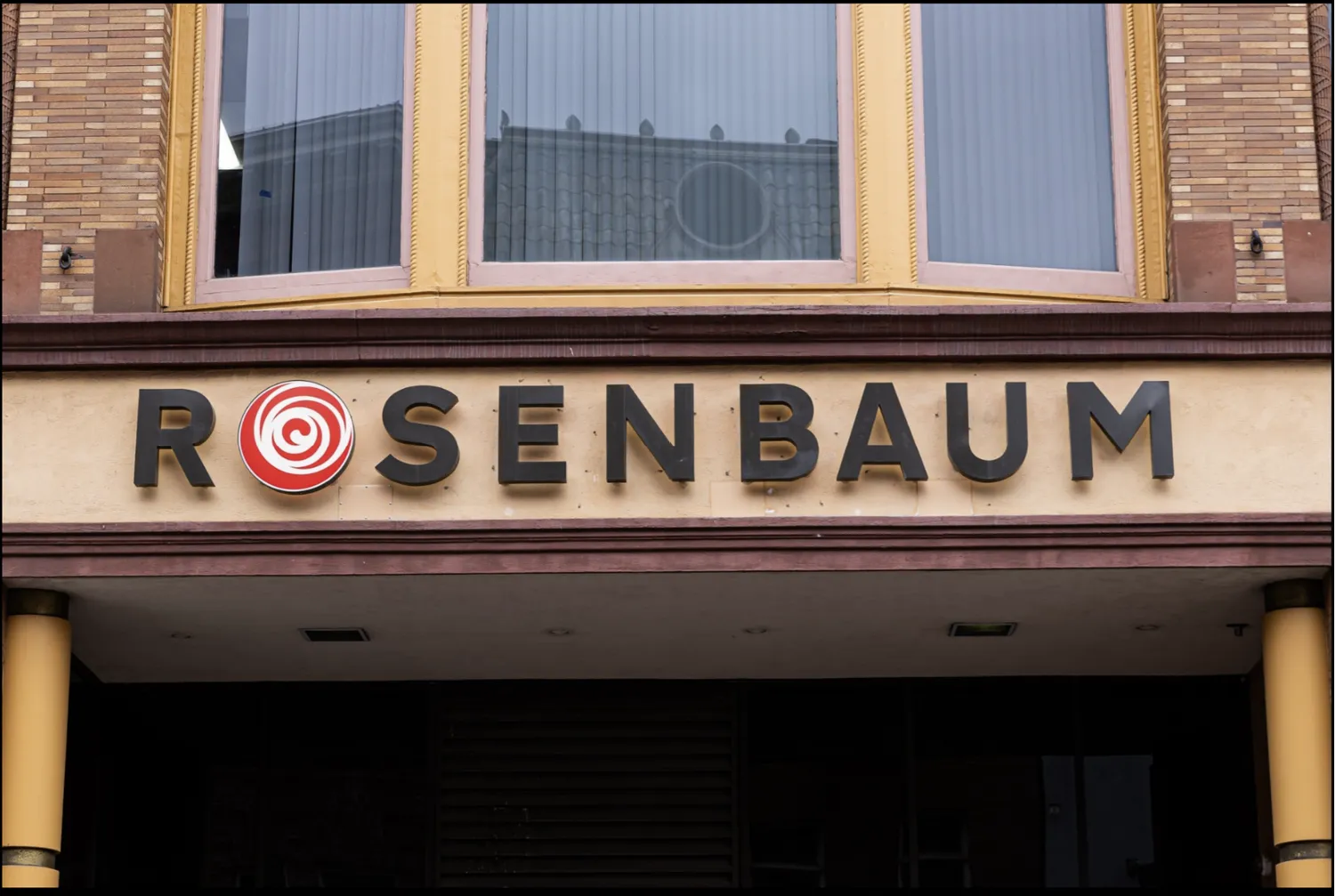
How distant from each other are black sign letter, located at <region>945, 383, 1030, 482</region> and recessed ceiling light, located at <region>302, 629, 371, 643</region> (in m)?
3.97

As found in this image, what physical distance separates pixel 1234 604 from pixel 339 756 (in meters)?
6.19

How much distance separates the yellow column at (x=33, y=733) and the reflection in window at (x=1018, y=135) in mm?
5681

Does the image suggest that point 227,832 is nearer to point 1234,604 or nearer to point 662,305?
point 662,305

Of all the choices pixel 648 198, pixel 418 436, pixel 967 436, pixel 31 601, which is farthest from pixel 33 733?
pixel 967 436

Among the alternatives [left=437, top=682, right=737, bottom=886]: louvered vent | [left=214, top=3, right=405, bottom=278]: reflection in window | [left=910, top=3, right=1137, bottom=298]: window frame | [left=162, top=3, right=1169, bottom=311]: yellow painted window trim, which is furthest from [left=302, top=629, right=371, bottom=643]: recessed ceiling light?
[left=910, top=3, right=1137, bottom=298]: window frame

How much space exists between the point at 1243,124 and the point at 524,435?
478 centimetres

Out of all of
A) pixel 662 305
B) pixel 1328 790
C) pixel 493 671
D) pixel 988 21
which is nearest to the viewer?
pixel 1328 790

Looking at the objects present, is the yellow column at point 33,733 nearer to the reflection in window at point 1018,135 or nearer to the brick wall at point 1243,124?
the reflection in window at point 1018,135

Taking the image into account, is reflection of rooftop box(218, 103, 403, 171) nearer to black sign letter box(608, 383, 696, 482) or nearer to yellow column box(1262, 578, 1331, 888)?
black sign letter box(608, 383, 696, 482)

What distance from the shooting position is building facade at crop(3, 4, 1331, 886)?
11.7 meters

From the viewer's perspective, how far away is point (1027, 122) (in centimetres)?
1304

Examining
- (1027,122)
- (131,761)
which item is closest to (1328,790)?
(1027,122)

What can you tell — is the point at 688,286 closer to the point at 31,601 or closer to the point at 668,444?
the point at 668,444

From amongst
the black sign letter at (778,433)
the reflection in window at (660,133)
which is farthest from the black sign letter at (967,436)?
the reflection in window at (660,133)
